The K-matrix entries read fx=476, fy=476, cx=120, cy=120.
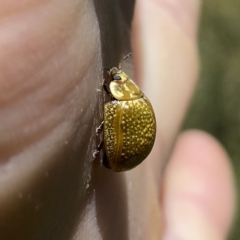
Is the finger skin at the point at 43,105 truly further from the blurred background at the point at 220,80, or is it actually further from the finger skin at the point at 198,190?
the blurred background at the point at 220,80

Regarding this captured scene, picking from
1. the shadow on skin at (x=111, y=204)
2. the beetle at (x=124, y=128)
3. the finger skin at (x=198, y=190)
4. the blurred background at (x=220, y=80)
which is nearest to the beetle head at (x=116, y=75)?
the beetle at (x=124, y=128)

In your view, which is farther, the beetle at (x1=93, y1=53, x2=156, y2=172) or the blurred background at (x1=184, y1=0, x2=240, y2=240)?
the blurred background at (x1=184, y1=0, x2=240, y2=240)

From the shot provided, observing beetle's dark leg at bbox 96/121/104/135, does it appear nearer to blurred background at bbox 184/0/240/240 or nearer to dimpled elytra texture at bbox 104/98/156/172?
dimpled elytra texture at bbox 104/98/156/172

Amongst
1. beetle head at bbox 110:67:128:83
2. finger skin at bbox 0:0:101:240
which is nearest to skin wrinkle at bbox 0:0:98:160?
finger skin at bbox 0:0:101:240

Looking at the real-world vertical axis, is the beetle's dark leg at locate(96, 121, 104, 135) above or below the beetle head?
below

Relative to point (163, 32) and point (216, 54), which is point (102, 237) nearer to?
point (163, 32)

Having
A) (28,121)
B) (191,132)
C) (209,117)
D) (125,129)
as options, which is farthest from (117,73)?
(209,117)
